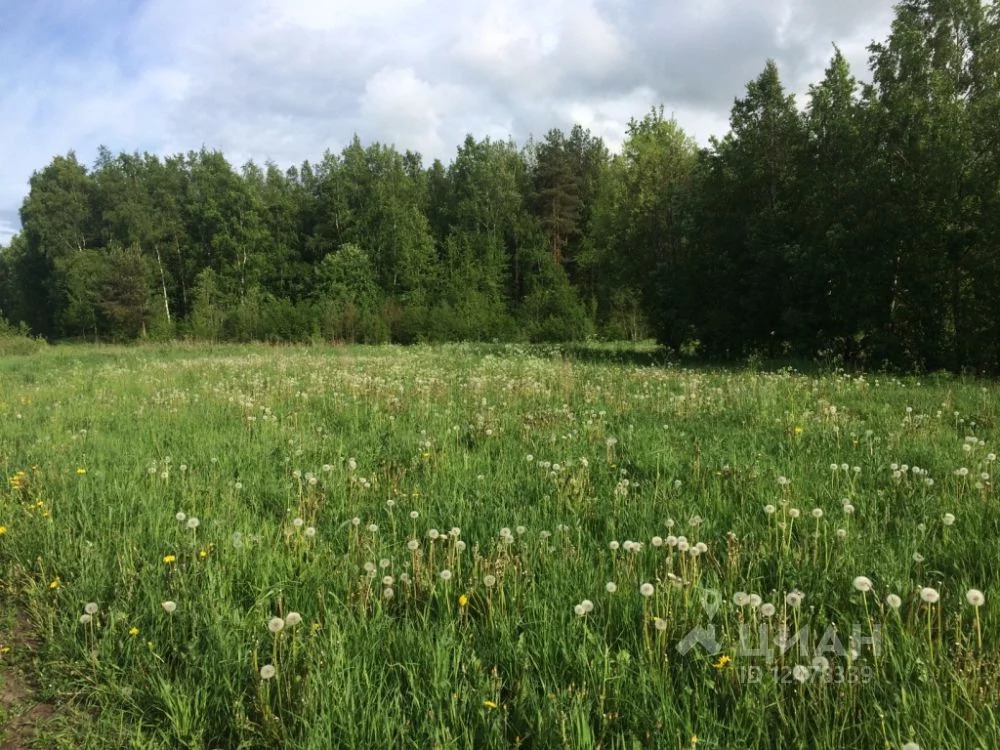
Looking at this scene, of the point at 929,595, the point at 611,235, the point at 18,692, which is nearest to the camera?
the point at 929,595

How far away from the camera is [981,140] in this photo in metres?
14.6

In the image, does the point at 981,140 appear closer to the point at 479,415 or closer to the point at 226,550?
the point at 479,415

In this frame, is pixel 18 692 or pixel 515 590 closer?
pixel 18 692

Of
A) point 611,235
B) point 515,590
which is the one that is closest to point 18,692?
point 515,590

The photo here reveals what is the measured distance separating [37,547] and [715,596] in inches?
177

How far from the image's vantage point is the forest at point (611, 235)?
15.7 m

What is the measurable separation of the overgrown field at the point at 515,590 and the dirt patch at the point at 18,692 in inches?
1.3

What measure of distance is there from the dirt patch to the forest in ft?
62.6

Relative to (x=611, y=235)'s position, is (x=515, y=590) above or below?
below

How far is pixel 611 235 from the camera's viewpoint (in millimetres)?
30953

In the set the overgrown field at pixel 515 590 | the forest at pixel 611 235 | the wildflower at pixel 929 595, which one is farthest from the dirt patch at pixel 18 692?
the forest at pixel 611 235

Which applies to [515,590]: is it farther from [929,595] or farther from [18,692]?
[18,692]

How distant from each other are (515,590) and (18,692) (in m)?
2.47

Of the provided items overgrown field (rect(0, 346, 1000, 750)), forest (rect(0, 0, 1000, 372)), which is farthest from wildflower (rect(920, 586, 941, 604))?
forest (rect(0, 0, 1000, 372))
